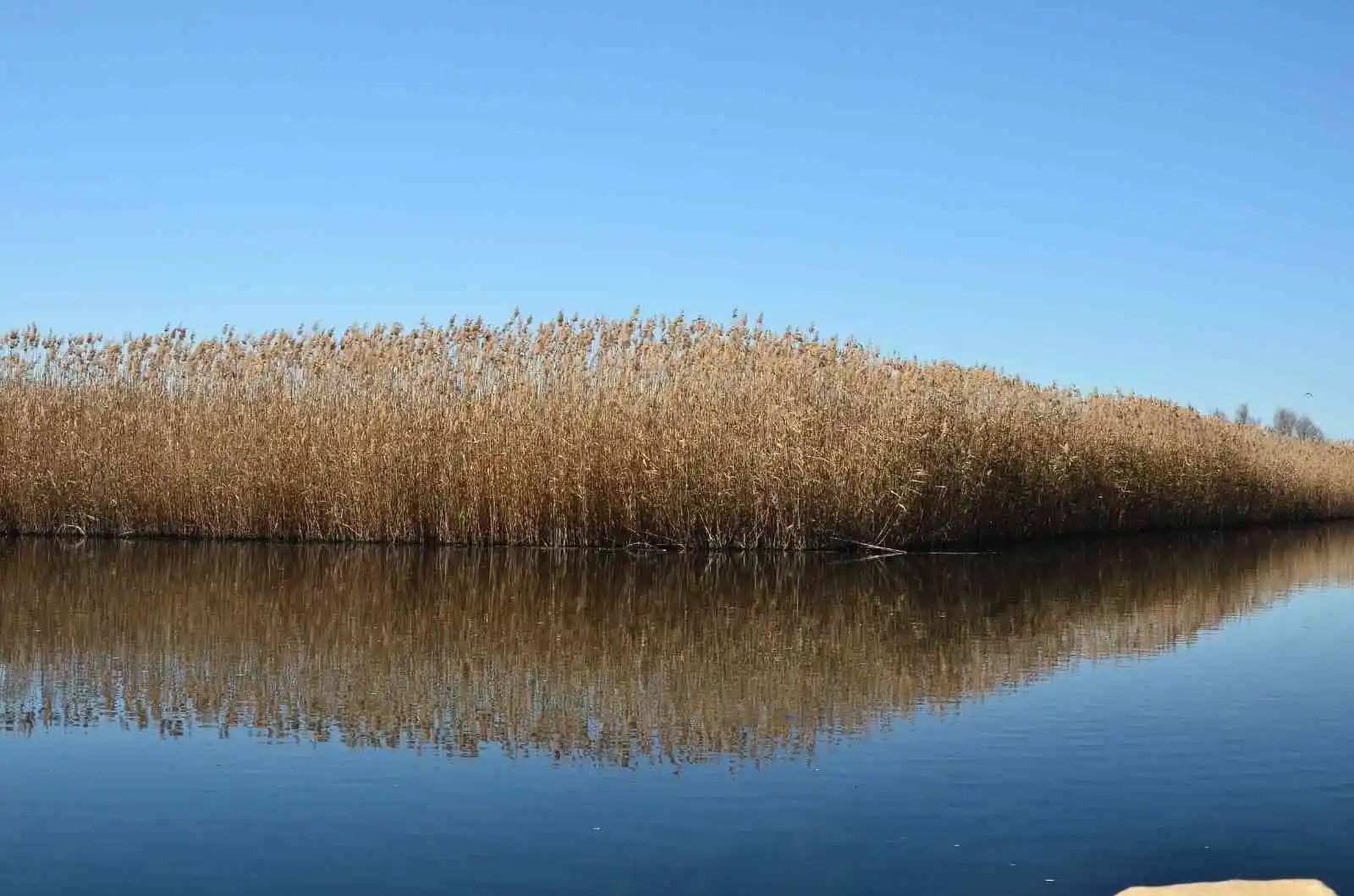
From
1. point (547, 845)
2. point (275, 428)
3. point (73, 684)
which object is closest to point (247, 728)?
point (73, 684)

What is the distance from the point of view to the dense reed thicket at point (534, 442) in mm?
14055

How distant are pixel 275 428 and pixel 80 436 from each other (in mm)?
2736

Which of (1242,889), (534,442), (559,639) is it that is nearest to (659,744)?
(1242,889)

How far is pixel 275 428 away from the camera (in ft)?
50.6

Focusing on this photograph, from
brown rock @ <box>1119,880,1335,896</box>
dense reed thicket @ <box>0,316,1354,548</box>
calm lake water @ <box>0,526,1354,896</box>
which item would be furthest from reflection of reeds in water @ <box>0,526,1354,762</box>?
brown rock @ <box>1119,880,1335,896</box>

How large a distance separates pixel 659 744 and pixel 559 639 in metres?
2.76

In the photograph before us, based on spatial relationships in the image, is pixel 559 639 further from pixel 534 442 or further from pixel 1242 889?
Answer: pixel 534 442

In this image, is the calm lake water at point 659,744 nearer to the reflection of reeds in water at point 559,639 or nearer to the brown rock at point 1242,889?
the reflection of reeds in water at point 559,639

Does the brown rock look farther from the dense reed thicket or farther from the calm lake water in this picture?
the dense reed thicket

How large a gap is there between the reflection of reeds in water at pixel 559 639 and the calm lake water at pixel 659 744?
0.04 metres

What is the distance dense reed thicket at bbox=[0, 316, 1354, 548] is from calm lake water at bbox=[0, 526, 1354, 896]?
14.2 feet

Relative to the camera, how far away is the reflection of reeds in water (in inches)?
211

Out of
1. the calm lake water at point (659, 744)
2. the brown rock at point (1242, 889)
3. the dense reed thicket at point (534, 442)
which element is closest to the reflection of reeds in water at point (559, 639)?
the calm lake water at point (659, 744)

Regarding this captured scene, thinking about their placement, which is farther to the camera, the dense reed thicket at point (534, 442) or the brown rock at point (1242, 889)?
the dense reed thicket at point (534, 442)
